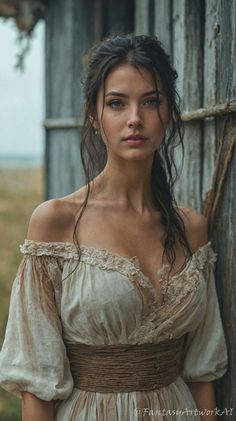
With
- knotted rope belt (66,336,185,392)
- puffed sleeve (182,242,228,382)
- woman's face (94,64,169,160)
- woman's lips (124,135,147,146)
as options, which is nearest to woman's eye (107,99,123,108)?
woman's face (94,64,169,160)

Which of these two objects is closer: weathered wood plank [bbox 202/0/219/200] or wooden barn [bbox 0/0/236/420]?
wooden barn [bbox 0/0/236/420]

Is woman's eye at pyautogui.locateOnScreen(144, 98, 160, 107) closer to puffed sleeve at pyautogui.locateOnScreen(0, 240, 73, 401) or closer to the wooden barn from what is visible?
the wooden barn

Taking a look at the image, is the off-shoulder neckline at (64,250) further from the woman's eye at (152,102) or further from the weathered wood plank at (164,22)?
the weathered wood plank at (164,22)

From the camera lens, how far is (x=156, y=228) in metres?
2.41

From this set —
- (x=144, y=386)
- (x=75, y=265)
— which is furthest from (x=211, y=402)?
(x=75, y=265)

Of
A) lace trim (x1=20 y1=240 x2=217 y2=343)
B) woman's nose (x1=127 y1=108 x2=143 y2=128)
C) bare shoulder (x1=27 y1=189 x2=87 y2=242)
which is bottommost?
lace trim (x1=20 y1=240 x2=217 y2=343)

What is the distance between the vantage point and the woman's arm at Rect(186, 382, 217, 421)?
8.20 ft

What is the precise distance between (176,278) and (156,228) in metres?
0.21

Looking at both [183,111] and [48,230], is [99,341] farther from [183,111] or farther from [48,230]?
[183,111]

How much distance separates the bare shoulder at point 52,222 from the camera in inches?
85.9

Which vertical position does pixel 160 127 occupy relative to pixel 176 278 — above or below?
above

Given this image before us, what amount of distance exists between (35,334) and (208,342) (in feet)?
2.15

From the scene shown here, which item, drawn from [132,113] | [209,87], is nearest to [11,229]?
[209,87]

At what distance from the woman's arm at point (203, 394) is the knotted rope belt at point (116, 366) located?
274mm
